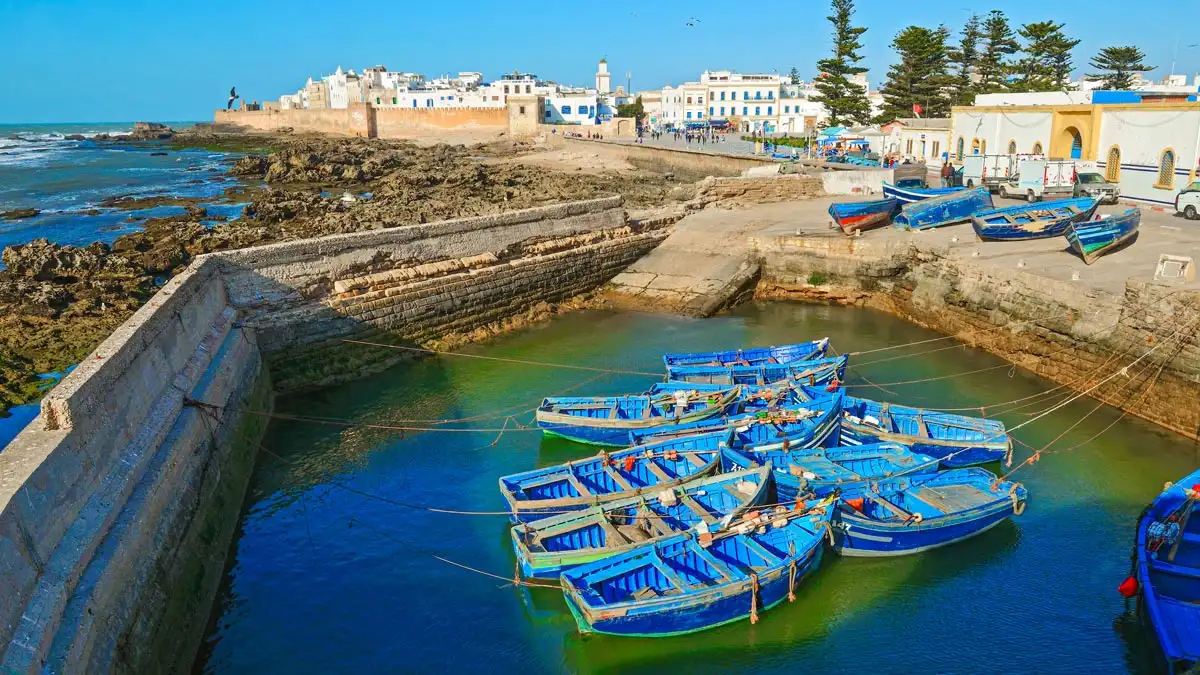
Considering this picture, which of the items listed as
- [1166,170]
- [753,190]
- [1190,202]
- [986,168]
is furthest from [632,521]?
[986,168]

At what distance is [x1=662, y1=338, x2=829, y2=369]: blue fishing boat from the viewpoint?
52.8 ft

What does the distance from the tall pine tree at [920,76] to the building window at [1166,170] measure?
2831cm

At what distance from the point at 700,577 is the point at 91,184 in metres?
57.8

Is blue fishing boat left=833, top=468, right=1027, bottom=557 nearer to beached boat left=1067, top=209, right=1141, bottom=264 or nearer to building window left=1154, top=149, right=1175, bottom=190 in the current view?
beached boat left=1067, top=209, right=1141, bottom=264

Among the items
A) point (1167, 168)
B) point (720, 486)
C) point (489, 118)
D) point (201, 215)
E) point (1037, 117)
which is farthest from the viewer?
point (489, 118)

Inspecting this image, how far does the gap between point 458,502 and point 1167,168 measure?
23.2 m

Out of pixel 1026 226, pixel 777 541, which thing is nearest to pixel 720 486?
pixel 777 541

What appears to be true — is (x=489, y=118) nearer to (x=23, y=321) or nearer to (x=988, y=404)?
(x=23, y=321)

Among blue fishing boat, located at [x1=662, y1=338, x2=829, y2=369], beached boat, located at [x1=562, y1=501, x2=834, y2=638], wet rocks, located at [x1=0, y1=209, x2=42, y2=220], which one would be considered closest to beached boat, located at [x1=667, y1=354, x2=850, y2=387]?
blue fishing boat, located at [x1=662, y1=338, x2=829, y2=369]

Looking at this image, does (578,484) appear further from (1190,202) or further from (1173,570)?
(1190,202)

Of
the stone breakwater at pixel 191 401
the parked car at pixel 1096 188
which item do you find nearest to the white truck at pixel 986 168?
the parked car at pixel 1096 188

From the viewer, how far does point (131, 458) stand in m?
9.12

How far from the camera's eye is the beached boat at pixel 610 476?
10.8 m

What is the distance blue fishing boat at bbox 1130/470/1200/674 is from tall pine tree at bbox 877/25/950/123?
1781 inches
